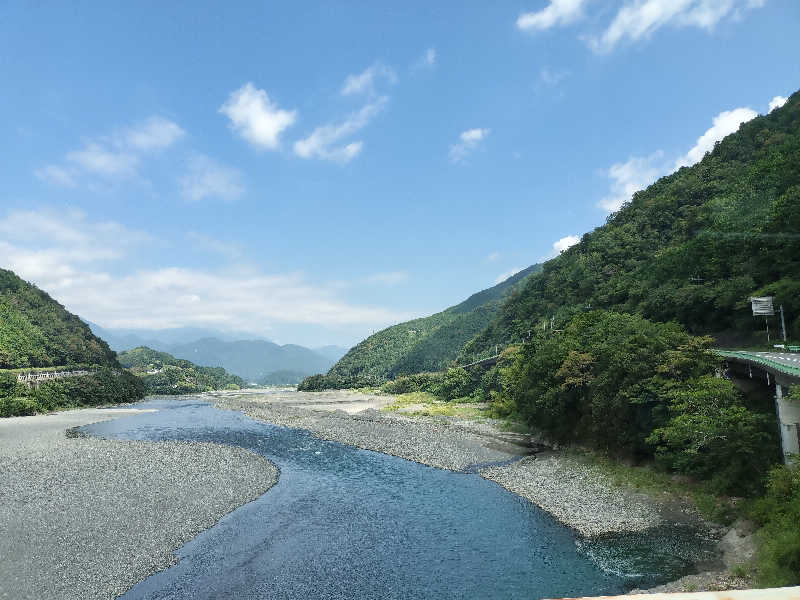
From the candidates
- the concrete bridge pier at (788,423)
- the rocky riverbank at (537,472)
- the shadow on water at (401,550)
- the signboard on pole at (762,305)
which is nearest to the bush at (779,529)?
the rocky riverbank at (537,472)

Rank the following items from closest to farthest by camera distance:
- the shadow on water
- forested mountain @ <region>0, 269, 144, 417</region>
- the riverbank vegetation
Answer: the shadow on water
the riverbank vegetation
forested mountain @ <region>0, 269, 144, 417</region>

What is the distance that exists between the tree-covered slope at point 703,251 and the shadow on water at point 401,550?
83.2 feet

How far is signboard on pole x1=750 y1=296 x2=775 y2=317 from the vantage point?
35.2 m

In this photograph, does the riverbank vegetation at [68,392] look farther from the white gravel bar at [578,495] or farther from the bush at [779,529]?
the bush at [779,529]

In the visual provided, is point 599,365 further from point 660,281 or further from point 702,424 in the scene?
point 660,281

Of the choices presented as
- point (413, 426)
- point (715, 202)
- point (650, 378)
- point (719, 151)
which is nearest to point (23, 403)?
point (413, 426)

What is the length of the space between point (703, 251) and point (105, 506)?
183ft

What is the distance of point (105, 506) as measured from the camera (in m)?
27.7

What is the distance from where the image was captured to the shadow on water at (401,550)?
61.9ft

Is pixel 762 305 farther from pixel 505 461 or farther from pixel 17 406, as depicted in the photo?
pixel 17 406

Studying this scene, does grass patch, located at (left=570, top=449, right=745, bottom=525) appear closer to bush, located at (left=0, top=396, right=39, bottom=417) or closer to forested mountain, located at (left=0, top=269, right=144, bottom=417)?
bush, located at (left=0, top=396, right=39, bottom=417)

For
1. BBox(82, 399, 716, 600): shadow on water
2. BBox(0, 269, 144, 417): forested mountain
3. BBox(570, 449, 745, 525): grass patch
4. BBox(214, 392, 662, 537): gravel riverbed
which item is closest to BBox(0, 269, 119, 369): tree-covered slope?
BBox(0, 269, 144, 417): forested mountain

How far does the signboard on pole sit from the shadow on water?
21.8 metres

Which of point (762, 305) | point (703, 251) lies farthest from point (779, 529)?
point (703, 251)
